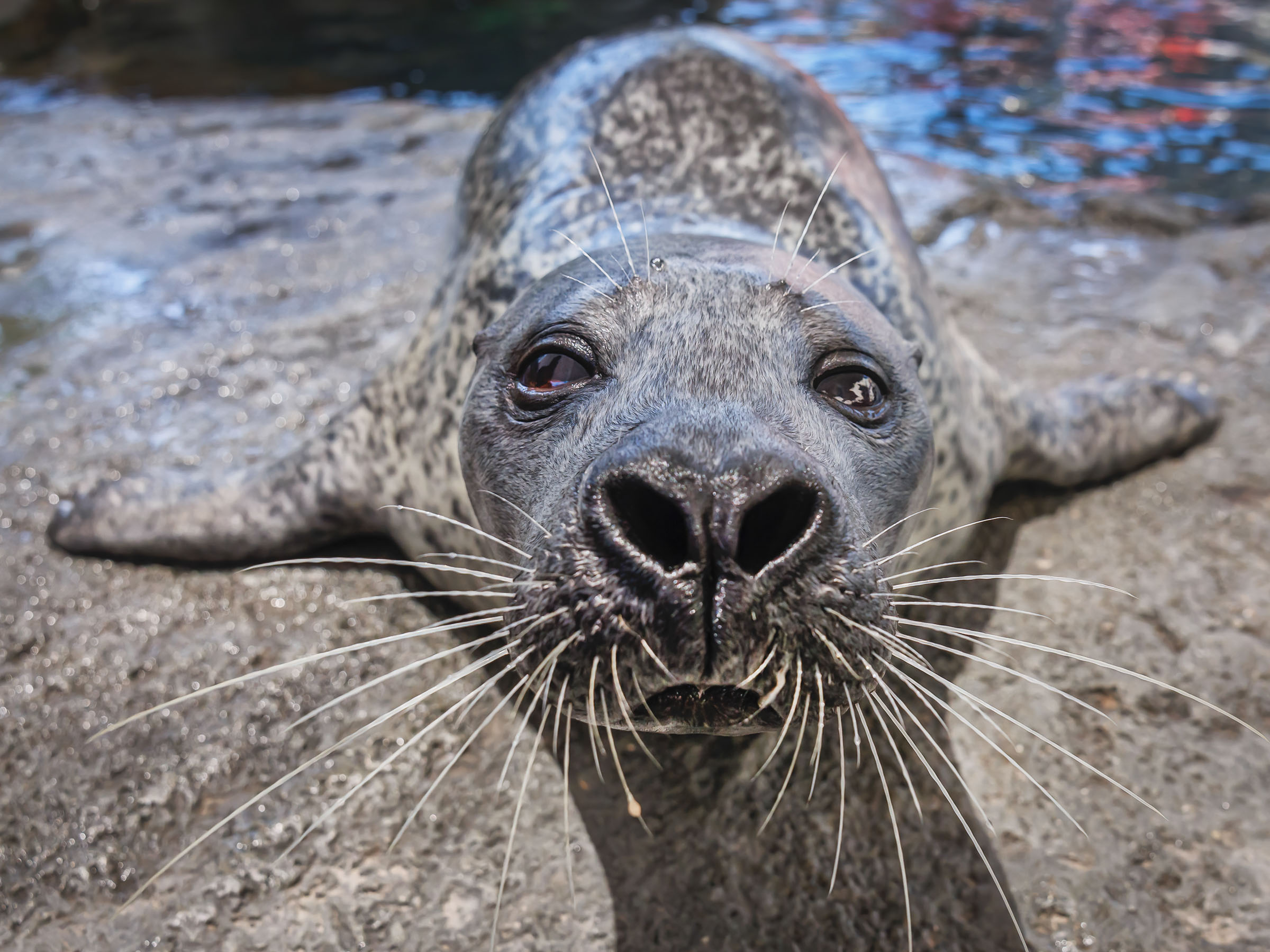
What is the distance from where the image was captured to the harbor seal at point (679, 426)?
149 cm

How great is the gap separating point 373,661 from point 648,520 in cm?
125

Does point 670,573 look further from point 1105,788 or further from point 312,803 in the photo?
point 1105,788

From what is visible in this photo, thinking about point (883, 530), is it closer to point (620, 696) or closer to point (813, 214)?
point (620, 696)

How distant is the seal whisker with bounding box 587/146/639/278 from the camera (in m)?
2.08

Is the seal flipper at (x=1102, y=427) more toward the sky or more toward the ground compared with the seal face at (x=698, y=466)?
more toward the ground

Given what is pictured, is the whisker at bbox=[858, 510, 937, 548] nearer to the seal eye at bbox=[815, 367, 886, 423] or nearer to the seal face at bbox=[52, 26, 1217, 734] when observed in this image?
the seal face at bbox=[52, 26, 1217, 734]

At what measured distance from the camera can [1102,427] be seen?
10.3 ft

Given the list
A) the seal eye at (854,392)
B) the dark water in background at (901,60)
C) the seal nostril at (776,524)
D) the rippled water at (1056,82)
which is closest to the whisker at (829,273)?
the seal eye at (854,392)

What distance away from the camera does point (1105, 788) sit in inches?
86.4

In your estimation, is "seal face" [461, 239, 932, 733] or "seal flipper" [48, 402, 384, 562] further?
"seal flipper" [48, 402, 384, 562]

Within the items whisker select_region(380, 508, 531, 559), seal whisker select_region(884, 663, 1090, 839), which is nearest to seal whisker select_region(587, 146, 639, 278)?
whisker select_region(380, 508, 531, 559)

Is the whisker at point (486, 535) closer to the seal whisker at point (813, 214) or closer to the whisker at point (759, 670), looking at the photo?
the whisker at point (759, 670)

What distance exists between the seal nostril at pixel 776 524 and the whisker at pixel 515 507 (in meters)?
0.35

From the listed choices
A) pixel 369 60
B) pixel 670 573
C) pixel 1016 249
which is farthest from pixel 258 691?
pixel 369 60
